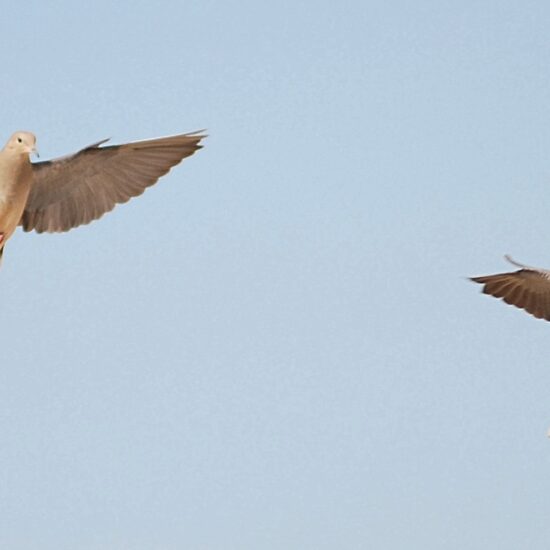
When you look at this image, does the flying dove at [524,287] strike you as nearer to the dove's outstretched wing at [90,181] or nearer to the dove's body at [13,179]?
the dove's outstretched wing at [90,181]

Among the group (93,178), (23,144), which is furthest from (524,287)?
(23,144)

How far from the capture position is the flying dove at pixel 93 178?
764 centimetres

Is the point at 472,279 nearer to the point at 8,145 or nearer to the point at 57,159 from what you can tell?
the point at 57,159

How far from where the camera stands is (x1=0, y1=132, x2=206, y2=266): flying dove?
7641 mm

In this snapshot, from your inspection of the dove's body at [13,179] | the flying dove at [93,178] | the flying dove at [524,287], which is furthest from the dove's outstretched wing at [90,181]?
the flying dove at [524,287]

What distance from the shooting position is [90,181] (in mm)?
7898

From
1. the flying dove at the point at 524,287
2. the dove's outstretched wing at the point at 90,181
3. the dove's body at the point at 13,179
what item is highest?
the flying dove at the point at 524,287

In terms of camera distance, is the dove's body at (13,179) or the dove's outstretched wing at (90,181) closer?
the dove's body at (13,179)

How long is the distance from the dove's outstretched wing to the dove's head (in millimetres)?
838

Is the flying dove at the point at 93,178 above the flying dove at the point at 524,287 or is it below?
below

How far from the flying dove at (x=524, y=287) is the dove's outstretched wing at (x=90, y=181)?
335 centimetres

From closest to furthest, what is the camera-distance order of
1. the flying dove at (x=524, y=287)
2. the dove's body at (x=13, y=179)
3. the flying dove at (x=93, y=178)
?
the dove's body at (x=13, y=179) < the flying dove at (x=93, y=178) < the flying dove at (x=524, y=287)

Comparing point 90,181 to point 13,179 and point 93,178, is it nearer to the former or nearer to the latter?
point 93,178

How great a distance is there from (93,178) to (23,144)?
1.16m
